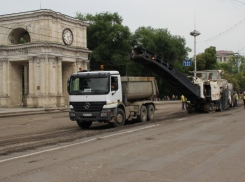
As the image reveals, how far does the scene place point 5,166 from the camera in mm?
8180

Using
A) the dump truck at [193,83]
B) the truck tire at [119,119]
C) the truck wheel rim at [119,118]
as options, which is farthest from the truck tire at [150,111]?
the truck wheel rim at [119,118]

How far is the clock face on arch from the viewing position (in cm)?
4306

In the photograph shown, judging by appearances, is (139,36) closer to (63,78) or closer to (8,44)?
(63,78)

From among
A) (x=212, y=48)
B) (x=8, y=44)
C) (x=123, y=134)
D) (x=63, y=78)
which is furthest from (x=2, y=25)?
(x=212, y=48)

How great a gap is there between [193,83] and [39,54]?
2284 cm

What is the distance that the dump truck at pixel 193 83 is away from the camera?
20219 millimetres

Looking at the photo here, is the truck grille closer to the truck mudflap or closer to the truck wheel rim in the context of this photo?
the truck mudflap

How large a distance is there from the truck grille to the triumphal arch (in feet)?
81.0

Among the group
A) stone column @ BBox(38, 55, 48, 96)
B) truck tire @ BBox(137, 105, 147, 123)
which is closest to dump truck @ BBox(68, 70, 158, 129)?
truck tire @ BBox(137, 105, 147, 123)

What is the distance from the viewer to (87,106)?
15.7 m

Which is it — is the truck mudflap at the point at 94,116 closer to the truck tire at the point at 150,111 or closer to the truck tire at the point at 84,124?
the truck tire at the point at 84,124

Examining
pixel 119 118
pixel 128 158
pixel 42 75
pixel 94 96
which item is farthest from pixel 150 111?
pixel 42 75

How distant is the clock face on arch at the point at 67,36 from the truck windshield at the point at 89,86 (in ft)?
92.1

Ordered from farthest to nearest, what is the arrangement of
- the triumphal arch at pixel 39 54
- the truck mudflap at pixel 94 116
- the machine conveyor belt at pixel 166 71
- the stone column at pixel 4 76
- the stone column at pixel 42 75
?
the stone column at pixel 4 76, the triumphal arch at pixel 39 54, the stone column at pixel 42 75, the machine conveyor belt at pixel 166 71, the truck mudflap at pixel 94 116
